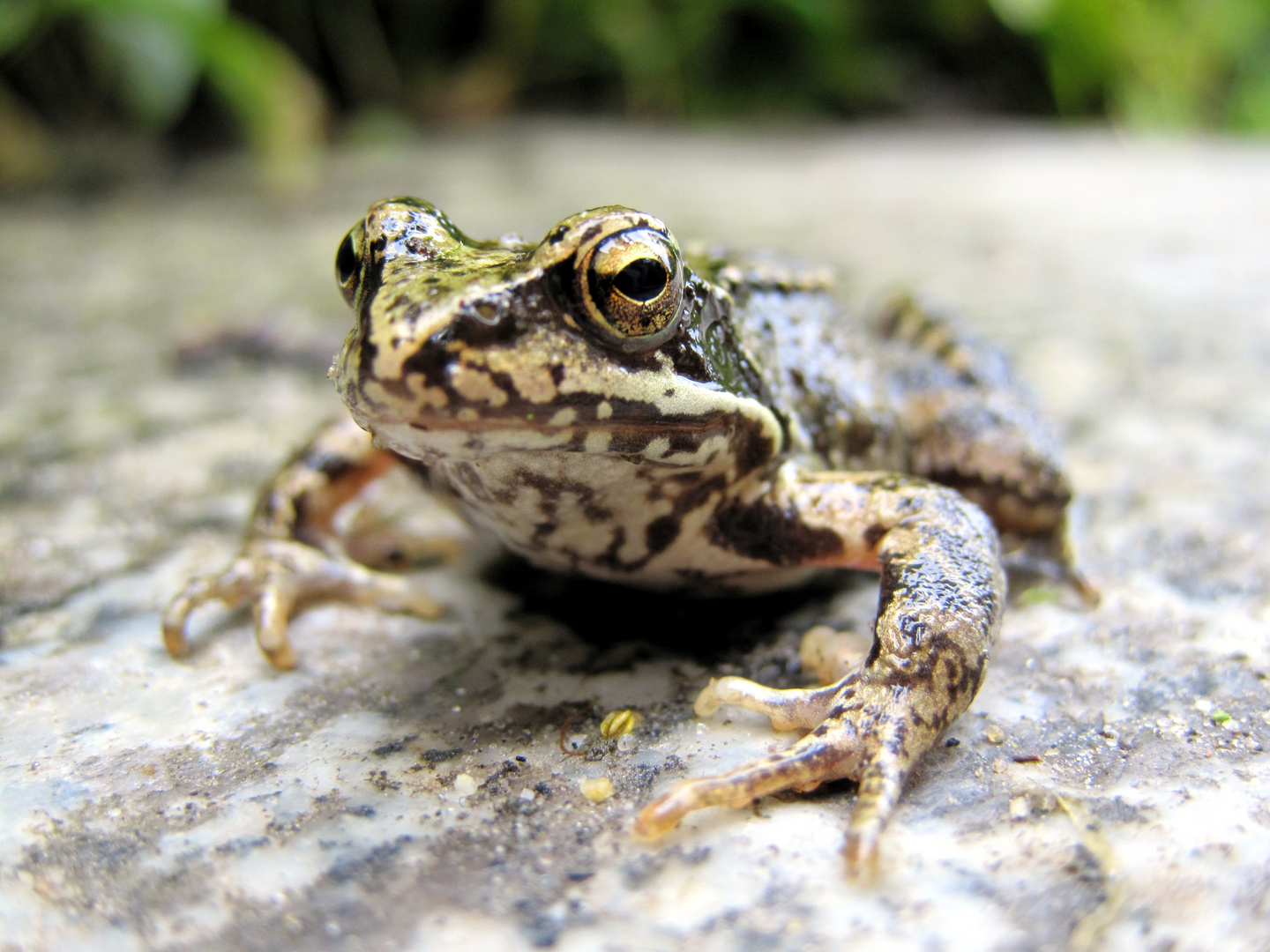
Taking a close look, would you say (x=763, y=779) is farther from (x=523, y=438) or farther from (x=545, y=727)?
(x=523, y=438)

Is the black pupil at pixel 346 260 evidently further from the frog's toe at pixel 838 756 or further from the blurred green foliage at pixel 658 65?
the blurred green foliage at pixel 658 65

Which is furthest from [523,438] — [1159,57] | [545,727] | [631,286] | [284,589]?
[1159,57]

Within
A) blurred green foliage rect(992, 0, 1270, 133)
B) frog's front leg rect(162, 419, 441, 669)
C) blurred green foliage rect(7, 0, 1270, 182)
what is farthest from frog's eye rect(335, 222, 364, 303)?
blurred green foliage rect(992, 0, 1270, 133)

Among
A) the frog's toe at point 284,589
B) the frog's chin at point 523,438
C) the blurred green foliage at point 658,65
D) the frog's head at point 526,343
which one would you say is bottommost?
the frog's toe at point 284,589

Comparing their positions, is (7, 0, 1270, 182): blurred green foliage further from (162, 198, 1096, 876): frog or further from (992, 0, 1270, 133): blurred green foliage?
(162, 198, 1096, 876): frog

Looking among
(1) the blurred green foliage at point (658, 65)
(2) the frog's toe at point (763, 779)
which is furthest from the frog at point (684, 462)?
(1) the blurred green foliage at point (658, 65)

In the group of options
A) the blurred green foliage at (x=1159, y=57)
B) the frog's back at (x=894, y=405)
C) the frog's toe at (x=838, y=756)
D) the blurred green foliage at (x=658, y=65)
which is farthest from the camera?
the blurred green foliage at (x=1159, y=57)

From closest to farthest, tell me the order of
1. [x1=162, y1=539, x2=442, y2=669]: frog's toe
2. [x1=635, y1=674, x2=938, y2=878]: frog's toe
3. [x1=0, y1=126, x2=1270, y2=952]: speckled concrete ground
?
[x1=0, y1=126, x2=1270, y2=952]: speckled concrete ground, [x1=635, y1=674, x2=938, y2=878]: frog's toe, [x1=162, y1=539, x2=442, y2=669]: frog's toe

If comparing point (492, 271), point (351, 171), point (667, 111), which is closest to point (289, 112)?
point (351, 171)
